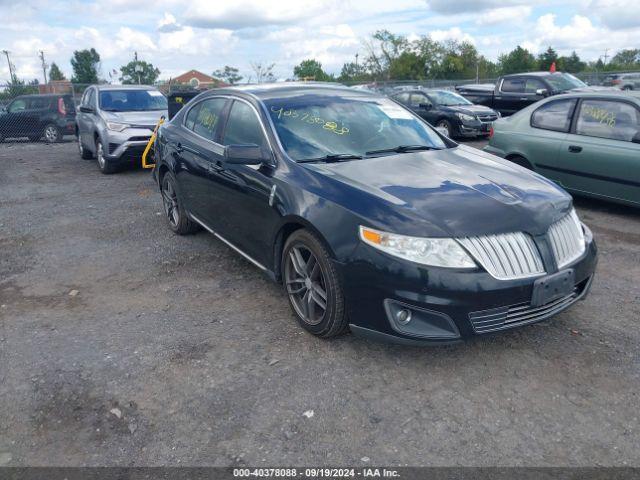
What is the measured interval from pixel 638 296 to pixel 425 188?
2.16 meters

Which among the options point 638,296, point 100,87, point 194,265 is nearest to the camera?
point 638,296

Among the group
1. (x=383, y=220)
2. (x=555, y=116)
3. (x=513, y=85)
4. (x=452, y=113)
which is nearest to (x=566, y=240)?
(x=383, y=220)

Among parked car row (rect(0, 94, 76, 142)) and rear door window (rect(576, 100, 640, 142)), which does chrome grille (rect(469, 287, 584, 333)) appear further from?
parked car row (rect(0, 94, 76, 142))

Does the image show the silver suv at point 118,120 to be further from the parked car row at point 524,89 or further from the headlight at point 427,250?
the parked car row at point 524,89

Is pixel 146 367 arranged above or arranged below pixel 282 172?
below

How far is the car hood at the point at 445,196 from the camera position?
312 centimetres

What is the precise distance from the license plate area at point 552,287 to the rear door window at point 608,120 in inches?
148

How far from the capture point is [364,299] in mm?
3205

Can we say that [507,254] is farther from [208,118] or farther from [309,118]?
[208,118]

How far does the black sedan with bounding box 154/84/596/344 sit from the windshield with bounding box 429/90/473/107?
33.8 feet

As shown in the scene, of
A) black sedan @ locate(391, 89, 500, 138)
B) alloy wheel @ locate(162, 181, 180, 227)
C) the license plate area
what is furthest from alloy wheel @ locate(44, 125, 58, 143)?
the license plate area

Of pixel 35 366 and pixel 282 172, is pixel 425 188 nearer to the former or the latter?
pixel 282 172

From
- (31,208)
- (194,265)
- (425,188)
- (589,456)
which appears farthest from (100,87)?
(589,456)

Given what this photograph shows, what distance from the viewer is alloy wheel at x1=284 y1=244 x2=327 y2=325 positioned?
141 inches
